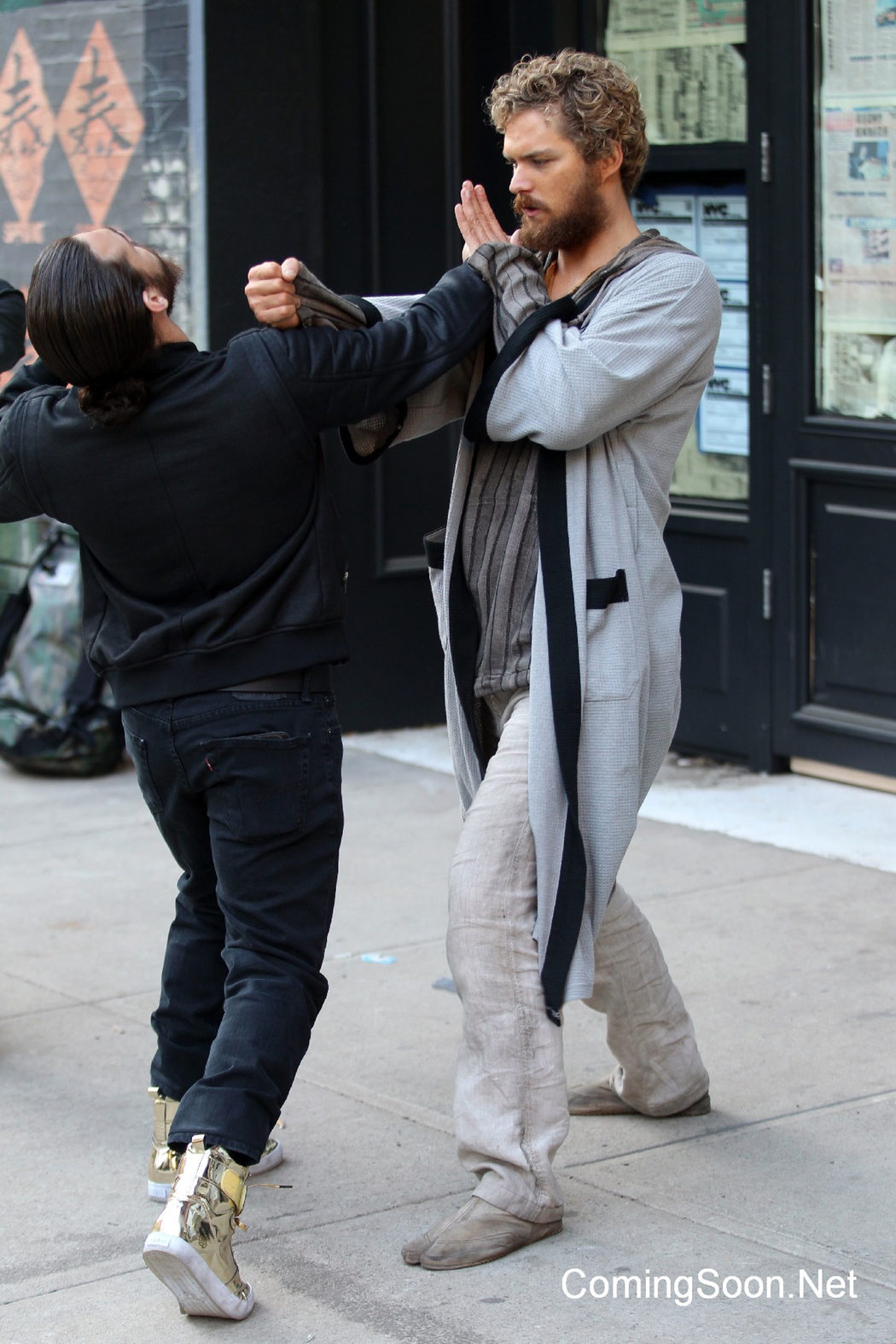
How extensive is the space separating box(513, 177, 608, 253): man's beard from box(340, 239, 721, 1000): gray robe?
49mm

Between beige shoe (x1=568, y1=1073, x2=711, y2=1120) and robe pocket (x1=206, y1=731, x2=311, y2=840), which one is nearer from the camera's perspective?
robe pocket (x1=206, y1=731, x2=311, y2=840)

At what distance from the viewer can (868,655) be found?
19.8ft

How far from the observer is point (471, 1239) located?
323cm

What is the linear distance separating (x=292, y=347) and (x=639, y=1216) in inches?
63.9

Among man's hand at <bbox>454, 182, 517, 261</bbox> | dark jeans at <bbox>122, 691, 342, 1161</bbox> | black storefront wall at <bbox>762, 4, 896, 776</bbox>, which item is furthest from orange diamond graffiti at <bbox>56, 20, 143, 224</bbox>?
dark jeans at <bbox>122, 691, 342, 1161</bbox>

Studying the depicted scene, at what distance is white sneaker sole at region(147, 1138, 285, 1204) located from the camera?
11.6ft

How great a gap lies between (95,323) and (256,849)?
902 mm

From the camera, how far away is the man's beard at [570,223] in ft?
11.0

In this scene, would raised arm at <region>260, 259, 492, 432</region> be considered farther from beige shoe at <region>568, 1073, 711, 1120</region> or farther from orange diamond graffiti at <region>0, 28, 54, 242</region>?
orange diamond graffiti at <region>0, 28, 54, 242</region>

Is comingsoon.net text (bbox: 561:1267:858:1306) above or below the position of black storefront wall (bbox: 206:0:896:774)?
below

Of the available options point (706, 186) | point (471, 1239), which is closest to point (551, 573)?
point (471, 1239)

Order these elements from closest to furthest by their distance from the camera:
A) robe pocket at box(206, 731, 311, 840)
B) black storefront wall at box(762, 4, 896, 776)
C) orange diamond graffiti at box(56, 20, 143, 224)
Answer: robe pocket at box(206, 731, 311, 840) → black storefront wall at box(762, 4, 896, 776) → orange diamond graffiti at box(56, 20, 143, 224)

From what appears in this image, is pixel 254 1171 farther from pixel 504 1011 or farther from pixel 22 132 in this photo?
pixel 22 132

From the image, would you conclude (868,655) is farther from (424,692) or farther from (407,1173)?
(407,1173)
